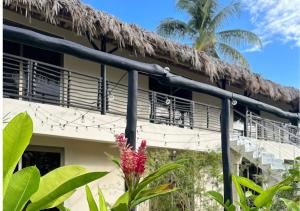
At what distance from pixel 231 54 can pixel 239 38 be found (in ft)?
2.58

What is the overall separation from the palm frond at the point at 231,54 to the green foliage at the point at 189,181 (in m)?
10.3

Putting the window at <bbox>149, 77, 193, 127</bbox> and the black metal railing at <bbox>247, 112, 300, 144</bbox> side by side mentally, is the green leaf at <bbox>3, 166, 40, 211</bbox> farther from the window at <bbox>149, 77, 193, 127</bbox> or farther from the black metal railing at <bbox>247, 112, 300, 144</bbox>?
the window at <bbox>149, 77, 193, 127</bbox>

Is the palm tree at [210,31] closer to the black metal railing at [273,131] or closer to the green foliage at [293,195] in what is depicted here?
the black metal railing at [273,131]

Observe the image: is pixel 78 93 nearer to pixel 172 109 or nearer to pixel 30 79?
pixel 30 79

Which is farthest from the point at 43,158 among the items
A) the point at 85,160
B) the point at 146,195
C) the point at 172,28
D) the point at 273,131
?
the point at 172,28

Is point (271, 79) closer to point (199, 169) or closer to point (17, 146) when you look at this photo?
point (199, 169)

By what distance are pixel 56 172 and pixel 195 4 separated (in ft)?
63.9

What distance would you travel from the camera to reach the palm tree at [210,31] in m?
19.0

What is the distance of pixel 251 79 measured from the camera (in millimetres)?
13367

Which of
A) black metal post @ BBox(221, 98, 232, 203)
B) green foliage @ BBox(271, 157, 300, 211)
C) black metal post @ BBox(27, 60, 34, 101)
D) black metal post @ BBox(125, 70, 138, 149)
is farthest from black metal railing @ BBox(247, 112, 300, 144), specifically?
black metal post @ BBox(125, 70, 138, 149)

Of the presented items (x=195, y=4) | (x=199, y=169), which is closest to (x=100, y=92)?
(x=199, y=169)

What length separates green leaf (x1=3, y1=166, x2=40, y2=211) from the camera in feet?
4.06

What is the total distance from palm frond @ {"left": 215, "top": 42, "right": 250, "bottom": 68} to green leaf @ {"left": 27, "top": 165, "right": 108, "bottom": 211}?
58.3 ft

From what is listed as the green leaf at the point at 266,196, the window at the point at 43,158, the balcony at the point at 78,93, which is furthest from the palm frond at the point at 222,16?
the green leaf at the point at 266,196
